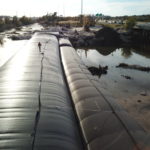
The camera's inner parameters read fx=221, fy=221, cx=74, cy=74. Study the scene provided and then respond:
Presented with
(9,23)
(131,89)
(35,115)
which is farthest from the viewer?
(9,23)

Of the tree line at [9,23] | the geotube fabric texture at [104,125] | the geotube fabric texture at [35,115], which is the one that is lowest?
the tree line at [9,23]

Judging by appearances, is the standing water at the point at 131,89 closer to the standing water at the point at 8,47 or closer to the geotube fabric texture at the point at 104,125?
the geotube fabric texture at the point at 104,125

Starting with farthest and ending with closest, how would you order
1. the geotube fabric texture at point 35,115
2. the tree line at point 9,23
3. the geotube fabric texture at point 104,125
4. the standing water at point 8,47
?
the tree line at point 9,23, the standing water at point 8,47, the geotube fabric texture at point 104,125, the geotube fabric texture at point 35,115

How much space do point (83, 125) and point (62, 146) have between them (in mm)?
1933

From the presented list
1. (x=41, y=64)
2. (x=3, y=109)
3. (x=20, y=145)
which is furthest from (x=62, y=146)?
(x=41, y=64)

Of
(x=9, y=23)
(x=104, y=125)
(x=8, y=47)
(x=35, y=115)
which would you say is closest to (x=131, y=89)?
(x=104, y=125)

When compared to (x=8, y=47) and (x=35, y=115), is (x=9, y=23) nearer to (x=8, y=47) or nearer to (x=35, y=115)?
(x=8, y=47)

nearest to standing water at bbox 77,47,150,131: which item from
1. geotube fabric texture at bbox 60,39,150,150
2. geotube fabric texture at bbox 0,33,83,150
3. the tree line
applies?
geotube fabric texture at bbox 60,39,150,150

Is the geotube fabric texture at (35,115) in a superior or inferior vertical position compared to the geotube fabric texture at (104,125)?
superior

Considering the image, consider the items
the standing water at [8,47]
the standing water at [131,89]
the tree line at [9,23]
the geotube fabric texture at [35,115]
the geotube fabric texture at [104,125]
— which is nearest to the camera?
the geotube fabric texture at [35,115]

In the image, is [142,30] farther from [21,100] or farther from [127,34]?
[21,100]

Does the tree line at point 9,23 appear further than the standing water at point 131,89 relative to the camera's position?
Yes

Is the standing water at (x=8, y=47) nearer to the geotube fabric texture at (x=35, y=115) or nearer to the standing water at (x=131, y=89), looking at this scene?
the standing water at (x=131, y=89)

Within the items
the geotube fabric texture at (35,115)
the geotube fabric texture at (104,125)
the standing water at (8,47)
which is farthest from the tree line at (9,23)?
the geotube fabric texture at (104,125)
